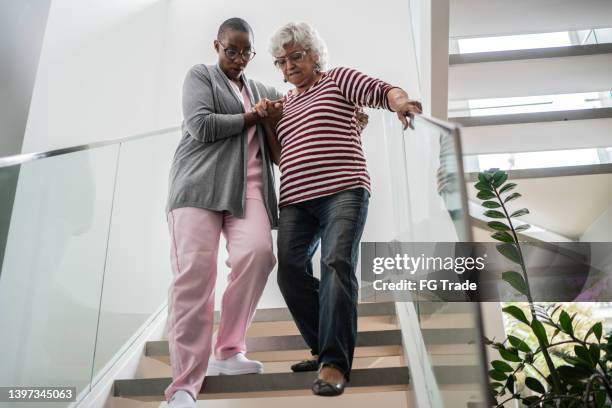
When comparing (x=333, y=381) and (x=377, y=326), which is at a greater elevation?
(x=377, y=326)

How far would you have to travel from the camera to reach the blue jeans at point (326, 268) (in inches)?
67.0

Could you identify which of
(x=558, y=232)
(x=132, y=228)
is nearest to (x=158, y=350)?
(x=132, y=228)

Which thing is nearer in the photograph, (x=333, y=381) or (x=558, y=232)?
(x=333, y=381)

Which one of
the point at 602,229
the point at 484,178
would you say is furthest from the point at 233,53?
the point at 602,229

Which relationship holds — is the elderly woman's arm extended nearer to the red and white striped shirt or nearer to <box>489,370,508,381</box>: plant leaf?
the red and white striped shirt

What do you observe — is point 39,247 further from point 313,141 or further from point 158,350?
point 313,141

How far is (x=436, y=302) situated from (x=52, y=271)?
128 cm

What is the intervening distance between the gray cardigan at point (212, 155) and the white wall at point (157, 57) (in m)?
0.84

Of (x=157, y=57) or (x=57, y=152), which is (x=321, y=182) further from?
(x=157, y=57)

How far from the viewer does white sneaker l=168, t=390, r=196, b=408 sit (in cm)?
175

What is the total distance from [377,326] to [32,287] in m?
1.66

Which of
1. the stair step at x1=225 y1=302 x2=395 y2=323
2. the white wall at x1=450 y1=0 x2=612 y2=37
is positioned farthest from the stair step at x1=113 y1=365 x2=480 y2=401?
the white wall at x1=450 y1=0 x2=612 y2=37

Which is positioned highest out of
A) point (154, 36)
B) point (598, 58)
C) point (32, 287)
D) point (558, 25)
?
point (154, 36)

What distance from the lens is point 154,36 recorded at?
4.59 m
